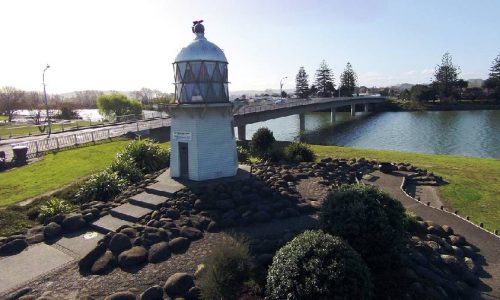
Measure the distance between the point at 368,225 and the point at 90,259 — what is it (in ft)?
31.5

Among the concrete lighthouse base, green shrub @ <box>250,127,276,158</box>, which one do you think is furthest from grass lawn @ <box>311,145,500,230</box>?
the concrete lighthouse base

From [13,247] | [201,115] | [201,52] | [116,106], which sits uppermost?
[201,52]

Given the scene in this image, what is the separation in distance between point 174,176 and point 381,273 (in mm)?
13222

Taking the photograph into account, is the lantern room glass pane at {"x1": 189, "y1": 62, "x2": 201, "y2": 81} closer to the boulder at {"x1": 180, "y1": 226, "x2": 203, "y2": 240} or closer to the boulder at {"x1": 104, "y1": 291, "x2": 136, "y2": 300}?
the boulder at {"x1": 180, "y1": 226, "x2": 203, "y2": 240}

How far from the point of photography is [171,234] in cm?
1388

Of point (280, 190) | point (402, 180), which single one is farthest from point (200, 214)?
point (402, 180)

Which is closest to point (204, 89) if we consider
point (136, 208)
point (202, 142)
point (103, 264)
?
point (202, 142)

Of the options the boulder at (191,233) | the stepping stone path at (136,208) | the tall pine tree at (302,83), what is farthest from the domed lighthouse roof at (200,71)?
the tall pine tree at (302,83)

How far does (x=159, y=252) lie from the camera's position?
12.6 m

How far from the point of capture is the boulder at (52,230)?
15.3 metres

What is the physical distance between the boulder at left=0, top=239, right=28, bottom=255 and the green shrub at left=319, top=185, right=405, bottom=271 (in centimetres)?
1220

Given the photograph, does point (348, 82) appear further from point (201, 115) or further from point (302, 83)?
point (201, 115)

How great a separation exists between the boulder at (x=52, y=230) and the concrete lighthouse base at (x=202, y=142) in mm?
6760

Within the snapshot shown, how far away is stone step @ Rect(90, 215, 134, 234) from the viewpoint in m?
15.5
